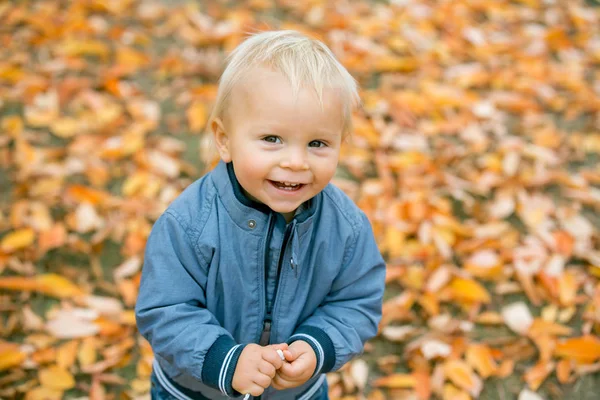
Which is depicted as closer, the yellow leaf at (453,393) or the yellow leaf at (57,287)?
the yellow leaf at (453,393)

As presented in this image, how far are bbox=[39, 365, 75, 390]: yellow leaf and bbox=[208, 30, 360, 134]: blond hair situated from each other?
4.43ft

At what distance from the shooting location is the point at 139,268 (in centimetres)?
285

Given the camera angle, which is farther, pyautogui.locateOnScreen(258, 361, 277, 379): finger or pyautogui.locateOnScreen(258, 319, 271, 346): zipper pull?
pyautogui.locateOnScreen(258, 319, 271, 346): zipper pull

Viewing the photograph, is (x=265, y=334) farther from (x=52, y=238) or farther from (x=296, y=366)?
(x=52, y=238)

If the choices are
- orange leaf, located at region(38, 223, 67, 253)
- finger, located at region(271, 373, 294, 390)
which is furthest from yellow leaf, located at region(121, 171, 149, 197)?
finger, located at region(271, 373, 294, 390)

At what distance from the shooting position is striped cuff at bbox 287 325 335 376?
1686 mm

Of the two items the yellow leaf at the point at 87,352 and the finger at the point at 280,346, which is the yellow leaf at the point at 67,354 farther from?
the finger at the point at 280,346

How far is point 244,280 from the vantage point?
1.66m

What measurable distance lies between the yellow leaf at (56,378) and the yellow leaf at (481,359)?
1501mm

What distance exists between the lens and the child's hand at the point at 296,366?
5.27ft

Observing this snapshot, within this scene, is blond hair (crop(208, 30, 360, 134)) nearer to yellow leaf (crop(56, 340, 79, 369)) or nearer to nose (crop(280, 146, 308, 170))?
nose (crop(280, 146, 308, 170))

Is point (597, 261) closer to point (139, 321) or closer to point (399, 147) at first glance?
point (399, 147)

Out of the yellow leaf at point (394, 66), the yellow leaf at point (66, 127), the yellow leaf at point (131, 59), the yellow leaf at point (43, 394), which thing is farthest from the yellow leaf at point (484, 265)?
the yellow leaf at point (131, 59)

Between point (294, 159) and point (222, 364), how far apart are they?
0.52 m
